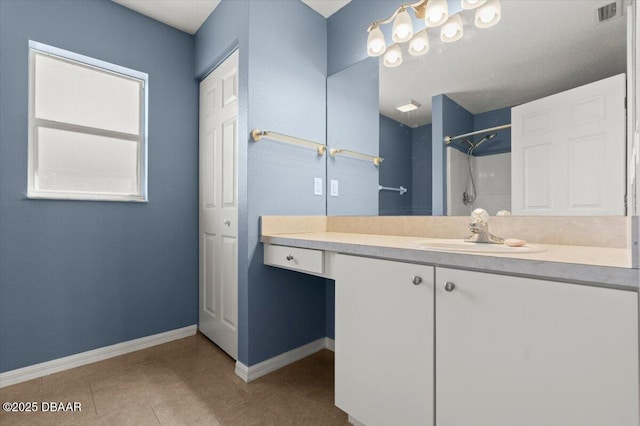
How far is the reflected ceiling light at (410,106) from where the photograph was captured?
173 centimetres

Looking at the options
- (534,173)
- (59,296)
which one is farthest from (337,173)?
(59,296)

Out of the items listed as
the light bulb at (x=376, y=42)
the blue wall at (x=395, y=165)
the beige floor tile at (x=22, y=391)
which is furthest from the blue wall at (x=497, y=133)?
the beige floor tile at (x=22, y=391)

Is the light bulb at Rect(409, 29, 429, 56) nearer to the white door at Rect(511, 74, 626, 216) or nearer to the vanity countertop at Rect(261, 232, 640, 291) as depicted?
the white door at Rect(511, 74, 626, 216)

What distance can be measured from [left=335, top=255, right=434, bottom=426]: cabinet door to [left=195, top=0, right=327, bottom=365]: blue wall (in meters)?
0.72

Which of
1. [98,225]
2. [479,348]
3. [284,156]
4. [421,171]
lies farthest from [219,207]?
[479,348]

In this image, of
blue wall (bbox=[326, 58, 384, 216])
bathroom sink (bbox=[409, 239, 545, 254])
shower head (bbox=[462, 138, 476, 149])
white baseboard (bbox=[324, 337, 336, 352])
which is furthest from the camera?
white baseboard (bbox=[324, 337, 336, 352])

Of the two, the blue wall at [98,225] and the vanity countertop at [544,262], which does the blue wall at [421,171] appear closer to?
the vanity countertop at [544,262]

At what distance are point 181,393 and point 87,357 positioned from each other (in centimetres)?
83

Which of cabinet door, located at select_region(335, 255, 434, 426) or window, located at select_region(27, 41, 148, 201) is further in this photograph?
window, located at select_region(27, 41, 148, 201)

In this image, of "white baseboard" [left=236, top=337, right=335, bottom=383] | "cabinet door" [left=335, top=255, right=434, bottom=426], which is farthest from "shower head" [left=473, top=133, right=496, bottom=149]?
"white baseboard" [left=236, top=337, right=335, bottom=383]

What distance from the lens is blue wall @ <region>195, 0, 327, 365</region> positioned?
188cm

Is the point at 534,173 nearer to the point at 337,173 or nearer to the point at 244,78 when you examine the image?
the point at 337,173

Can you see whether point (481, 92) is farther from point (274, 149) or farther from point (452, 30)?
point (274, 149)

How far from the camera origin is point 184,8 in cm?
222
